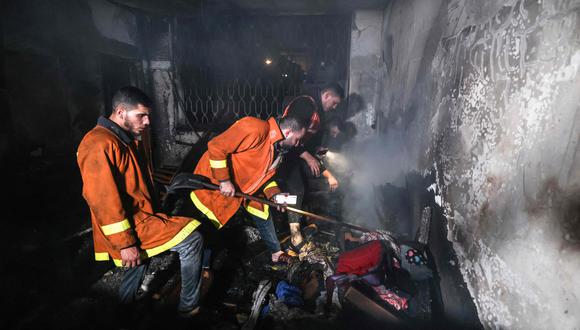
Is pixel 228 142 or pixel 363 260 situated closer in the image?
pixel 228 142

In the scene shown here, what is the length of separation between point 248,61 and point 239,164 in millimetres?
4804

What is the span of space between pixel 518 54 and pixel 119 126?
3.12 meters

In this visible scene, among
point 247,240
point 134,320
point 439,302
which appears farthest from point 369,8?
point 134,320

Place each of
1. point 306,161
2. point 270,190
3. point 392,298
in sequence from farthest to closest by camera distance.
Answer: point 306,161, point 270,190, point 392,298

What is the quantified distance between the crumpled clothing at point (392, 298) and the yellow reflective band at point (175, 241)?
200 cm

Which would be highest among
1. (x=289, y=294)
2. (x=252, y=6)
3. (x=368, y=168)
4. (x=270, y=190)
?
(x=252, y=6)

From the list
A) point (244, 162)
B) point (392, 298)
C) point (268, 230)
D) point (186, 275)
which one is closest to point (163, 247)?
point (186, 275)

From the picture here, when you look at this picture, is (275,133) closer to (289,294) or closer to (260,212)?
(260,212)

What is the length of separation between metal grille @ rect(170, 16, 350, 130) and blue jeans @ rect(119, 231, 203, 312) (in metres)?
5.20

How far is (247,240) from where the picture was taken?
488 centimetres

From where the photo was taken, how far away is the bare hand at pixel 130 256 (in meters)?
2.46

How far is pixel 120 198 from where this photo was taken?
2359mm

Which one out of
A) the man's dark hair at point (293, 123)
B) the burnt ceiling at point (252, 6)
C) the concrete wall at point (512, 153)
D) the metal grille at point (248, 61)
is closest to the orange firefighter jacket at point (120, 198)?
the man's dark hair at point (293, 123)

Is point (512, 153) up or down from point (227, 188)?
up
